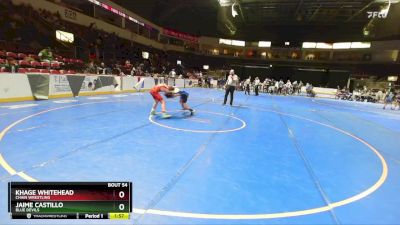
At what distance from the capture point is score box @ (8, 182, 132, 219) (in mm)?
2416

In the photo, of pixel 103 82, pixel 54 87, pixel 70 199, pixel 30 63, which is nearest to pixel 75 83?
pixel 54 87

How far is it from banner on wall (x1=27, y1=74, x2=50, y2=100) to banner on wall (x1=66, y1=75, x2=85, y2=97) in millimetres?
1719

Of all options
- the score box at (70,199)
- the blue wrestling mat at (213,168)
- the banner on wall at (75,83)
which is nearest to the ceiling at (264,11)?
the banner on wall at (75,83)

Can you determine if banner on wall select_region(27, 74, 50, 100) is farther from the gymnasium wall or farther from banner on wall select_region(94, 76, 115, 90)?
banner on wall select_region(94, 76, 115, 90)

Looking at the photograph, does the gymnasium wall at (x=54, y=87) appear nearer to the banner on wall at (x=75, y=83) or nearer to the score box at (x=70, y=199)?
the banner on wall at (x=75, y=83)

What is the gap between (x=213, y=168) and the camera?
4.91 m

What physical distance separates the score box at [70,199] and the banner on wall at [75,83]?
45.7 feet

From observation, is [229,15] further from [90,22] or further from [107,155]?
[107,155]

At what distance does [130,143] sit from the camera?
618cm

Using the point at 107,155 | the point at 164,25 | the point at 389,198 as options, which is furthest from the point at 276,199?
the point at 164,25

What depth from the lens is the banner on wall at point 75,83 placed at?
15023 millimetres

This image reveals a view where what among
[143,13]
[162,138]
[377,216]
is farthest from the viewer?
[143,13]

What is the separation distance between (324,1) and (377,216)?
123 ft

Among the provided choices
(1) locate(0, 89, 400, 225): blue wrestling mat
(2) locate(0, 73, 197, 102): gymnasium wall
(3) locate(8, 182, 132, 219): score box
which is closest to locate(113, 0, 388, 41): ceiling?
(2) locate(0, 73, 197, 102): gymnasium wall
